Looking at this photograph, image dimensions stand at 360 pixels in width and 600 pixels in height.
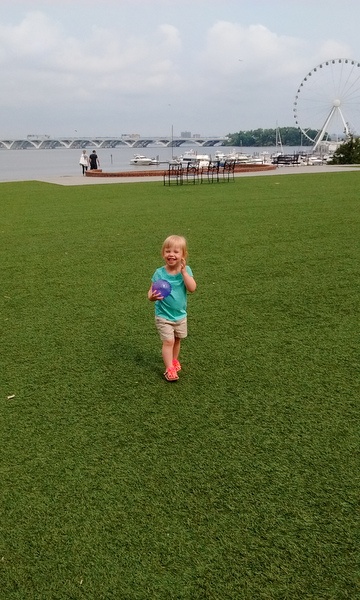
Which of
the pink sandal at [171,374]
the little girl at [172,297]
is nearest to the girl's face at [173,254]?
the little girl at [172,297]

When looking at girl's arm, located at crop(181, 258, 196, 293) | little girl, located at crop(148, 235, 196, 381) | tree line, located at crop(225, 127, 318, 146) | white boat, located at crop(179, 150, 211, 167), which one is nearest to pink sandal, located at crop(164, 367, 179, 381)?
little girl, located at crop(148, 235, 196, 381)

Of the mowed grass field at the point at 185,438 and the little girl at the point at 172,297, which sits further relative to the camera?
the little girl at the point at 172,297

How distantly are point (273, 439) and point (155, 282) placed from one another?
1299 mm

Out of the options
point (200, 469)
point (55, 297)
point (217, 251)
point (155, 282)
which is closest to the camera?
point (200, 469)

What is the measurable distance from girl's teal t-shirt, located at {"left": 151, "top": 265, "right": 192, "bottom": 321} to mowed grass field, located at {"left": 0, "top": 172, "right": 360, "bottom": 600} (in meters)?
0.47

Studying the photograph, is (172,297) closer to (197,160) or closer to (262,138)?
(197,160)

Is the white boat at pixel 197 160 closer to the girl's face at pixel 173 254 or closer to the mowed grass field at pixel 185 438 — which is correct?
the mowed grass field at pixel 185 438

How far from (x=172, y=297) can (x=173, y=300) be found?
0.08 ft

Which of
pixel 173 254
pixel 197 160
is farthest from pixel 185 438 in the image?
pixel 197 160

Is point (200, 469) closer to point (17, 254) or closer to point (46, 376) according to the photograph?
point (46, 376)

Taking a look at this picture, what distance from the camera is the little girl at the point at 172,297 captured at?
146 inches

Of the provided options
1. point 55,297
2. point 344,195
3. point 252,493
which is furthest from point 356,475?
point 344,195

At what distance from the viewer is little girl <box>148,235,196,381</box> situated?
12.2ft

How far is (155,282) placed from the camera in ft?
12.4
